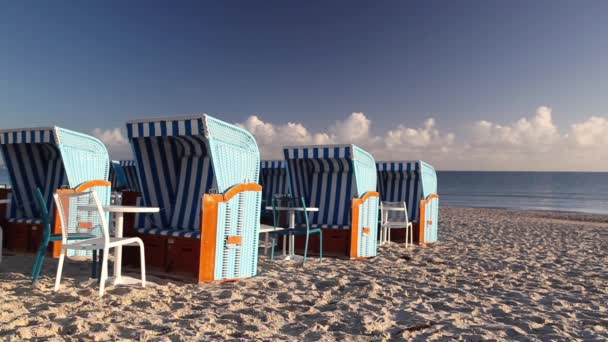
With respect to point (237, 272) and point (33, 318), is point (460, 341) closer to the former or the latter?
point (237, 272)

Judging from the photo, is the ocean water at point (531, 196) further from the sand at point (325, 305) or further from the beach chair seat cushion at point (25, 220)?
the beach chair seat cushion at point (25, 220)

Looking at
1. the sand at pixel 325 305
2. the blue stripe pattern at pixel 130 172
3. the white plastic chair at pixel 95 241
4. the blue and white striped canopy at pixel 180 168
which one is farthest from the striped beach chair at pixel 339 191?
the blue stripe pattern at pixel 130 172

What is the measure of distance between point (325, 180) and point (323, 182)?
0.16ft

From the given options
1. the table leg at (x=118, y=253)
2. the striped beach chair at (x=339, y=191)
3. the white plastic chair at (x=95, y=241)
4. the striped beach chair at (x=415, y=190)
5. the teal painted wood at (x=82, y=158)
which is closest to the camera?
the white plastic chair at (x=95, y=241)

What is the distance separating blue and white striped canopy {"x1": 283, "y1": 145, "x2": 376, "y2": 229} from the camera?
730 cm

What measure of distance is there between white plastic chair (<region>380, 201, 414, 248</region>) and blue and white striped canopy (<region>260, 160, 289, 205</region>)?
9.56 ft

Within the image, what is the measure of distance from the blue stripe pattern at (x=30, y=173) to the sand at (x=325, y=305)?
121cm

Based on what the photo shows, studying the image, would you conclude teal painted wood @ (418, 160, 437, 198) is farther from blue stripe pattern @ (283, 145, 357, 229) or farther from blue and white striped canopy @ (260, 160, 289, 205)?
blue and white striped canopy @ (260, 160, 289, 205)

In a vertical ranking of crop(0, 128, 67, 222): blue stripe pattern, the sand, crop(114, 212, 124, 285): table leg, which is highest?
crop(0, 128, 67, 222): blue stripe pattern

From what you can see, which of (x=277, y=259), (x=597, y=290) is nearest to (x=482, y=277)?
(x=597, y=290)

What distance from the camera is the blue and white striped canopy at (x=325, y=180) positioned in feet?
24.0

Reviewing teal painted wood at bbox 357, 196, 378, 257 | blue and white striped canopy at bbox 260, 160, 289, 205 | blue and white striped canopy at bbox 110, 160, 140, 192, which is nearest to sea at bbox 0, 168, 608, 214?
blue and white striped canopy at bbox 110, 160, 140, 192

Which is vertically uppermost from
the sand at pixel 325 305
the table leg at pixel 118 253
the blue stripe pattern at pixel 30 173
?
the blue stripe pattern at pixel 30 173

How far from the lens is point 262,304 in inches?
164
